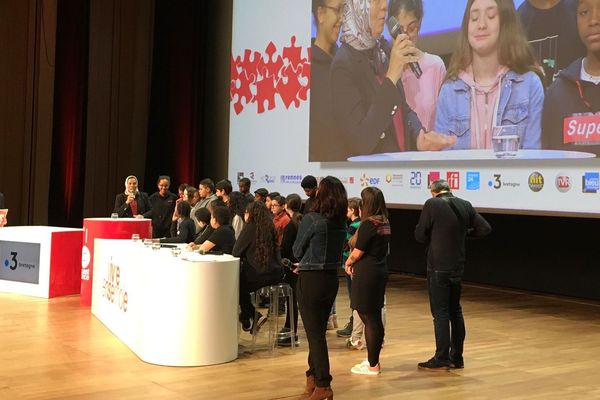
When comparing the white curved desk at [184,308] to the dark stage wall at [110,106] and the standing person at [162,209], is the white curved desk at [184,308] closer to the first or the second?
the standing person at [162,209]

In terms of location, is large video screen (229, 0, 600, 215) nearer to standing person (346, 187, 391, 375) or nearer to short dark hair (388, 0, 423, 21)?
short dark hair (388, 0, 423, 21)

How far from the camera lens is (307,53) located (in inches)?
410

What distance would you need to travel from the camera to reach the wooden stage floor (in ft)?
14.7

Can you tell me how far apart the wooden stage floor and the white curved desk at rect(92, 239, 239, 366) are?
11cm

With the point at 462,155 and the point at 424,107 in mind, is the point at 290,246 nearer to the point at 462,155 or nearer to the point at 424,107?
the point at 462,155

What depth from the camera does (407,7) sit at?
28.4 feet

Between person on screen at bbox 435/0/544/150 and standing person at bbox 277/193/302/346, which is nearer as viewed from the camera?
standing person at bbox 277/193/302/346

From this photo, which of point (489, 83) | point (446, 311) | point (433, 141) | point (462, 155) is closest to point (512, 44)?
point (489, 83)

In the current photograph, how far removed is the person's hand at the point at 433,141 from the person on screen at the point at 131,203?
3196 mm

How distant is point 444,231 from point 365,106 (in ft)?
14.5

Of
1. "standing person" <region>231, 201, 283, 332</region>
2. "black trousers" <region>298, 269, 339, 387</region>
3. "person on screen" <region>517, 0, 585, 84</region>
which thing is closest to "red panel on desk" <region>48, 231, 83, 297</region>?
"standing person" <region>231, 201, 283, 332</region>

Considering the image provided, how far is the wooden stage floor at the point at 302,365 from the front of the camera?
4.48 metres

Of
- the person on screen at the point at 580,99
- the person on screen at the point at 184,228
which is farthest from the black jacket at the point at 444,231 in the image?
the person on screen at the point at 184,228

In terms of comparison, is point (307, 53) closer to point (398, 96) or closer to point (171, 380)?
point (398, 96)
